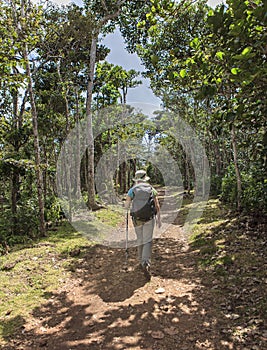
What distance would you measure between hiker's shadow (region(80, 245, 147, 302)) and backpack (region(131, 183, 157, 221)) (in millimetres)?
1457

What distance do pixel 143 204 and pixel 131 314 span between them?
2444 millimetres

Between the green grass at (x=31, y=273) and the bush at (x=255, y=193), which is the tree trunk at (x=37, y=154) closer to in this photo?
the green grass at (x=31, y=273)

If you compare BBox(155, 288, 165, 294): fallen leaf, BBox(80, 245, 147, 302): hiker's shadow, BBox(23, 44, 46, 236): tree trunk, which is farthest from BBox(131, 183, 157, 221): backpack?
BBox(23, 44, 46, 236): tree trunk

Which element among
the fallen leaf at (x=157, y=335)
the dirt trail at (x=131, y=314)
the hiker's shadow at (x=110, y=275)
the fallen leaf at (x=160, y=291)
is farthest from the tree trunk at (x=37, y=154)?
the fallen leaf at (x=157, y=335)

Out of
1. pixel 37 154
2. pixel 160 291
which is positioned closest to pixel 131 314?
pixel 160 291

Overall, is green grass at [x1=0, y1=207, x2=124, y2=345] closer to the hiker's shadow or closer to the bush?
the hiker's shadow

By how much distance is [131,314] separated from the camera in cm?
496

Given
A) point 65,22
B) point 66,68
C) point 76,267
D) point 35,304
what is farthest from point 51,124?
point 35,304

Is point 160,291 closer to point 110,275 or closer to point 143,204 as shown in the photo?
point 110,275

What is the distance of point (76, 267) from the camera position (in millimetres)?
8062

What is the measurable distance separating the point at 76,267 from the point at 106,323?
348 centimetres

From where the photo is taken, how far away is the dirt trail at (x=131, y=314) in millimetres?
4191

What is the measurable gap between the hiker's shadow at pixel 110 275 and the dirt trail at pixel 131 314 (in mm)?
21

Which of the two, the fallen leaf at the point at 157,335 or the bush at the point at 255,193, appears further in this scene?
the bush at the point at 255,193
